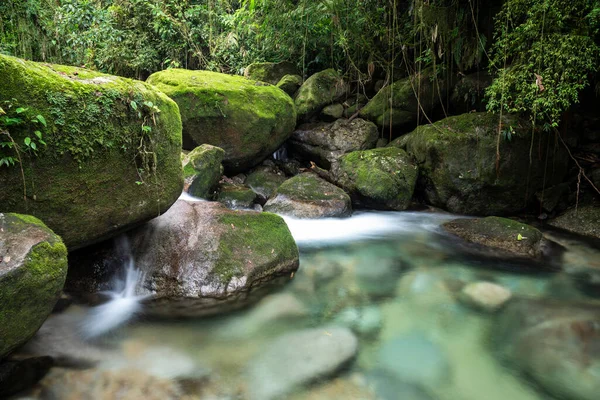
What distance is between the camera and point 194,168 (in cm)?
624

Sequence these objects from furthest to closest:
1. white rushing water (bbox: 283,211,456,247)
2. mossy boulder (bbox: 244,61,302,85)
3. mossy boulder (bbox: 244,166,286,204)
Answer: mossy boulder (bbox: 244,61,302,85) < mossy boulder (bbox: 244,166,286,204) < white rushing water (bbox: 283,211,456,247)

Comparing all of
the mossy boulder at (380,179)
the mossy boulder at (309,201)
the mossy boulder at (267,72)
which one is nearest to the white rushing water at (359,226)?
the mossy boulder at (309,201)

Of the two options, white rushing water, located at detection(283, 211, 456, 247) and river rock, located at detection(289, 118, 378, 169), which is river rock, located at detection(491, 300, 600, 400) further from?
river rock, located at detection(289, 118, 378, 169)

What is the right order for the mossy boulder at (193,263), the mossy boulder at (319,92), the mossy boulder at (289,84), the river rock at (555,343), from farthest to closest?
1. the mossy boulder at (289,84)
2. the mossy boulder at (319,92)
3. the mossy boulder at (193,263)
4. the river rock at (555,343)

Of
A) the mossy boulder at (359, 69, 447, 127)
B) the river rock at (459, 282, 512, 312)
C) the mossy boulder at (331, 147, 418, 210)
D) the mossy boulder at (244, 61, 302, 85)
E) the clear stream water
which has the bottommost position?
the clear stream water

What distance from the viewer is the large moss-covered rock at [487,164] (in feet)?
22.1

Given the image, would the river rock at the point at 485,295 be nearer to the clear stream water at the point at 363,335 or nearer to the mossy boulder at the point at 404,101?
the clear stream water at the point at 363,335

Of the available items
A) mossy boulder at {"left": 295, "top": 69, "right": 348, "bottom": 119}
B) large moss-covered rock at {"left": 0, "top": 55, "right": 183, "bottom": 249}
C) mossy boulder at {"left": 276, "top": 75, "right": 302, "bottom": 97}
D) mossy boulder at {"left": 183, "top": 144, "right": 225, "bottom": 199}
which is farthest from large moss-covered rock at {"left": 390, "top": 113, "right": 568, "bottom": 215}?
large moss-covered rock at {"left": 0, "top": 55, "right": 183, "bottom": 249}

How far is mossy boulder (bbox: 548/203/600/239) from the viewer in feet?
20.5

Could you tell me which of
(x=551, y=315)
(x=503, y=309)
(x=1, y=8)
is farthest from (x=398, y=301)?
(x=1, y=8)

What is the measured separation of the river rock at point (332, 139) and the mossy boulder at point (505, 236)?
12.1 feet

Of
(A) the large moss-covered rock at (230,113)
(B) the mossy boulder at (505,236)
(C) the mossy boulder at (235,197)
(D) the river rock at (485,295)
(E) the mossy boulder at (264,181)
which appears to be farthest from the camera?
(E) the mossy boulder at (264,181)

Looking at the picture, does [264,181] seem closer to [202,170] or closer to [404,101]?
[202,170]

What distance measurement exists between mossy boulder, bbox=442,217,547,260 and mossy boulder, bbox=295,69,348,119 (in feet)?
16.6
